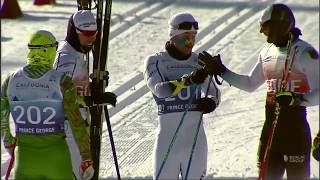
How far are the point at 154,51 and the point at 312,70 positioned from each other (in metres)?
7.15

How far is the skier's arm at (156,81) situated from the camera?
7.37 metres

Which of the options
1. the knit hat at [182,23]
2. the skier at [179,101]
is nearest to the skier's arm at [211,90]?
the skier at [179,101]

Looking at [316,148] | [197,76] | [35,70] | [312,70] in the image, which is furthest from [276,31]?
[35,70]

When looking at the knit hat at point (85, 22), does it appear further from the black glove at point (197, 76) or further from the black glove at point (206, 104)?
the black glove at point (206, 104)

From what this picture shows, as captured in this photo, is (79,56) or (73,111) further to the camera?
(79,56)

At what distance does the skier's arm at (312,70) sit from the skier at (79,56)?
156 centimetres

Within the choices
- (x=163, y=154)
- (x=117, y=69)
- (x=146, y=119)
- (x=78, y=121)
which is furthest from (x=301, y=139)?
(x=117, y=69)

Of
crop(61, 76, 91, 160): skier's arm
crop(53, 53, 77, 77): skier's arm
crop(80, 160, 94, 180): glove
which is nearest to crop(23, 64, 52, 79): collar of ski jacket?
crop(61, 76, 91, 160): skier's arm

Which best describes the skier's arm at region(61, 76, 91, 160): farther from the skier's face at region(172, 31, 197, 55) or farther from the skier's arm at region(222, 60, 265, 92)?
the skier's arm at region(222, 60, 265, 92)

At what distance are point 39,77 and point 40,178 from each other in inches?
27.9

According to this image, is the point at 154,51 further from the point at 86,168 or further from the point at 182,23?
the point at 86,168

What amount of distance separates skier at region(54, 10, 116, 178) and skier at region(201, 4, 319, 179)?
0.97 metres

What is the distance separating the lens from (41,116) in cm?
644

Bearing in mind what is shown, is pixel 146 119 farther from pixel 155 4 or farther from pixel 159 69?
pixel 155 4
